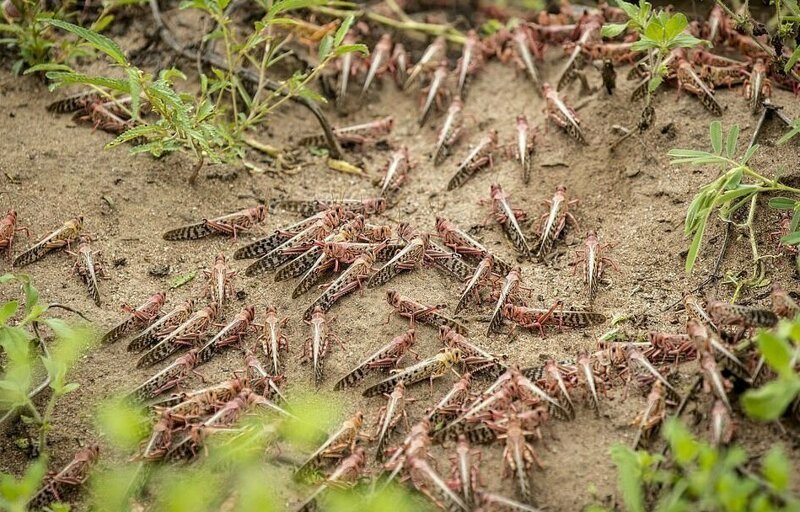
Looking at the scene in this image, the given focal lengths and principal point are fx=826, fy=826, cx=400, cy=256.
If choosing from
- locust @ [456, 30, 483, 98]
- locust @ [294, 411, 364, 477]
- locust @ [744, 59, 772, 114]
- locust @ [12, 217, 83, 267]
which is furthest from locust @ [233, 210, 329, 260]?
locust @ [744, 59, 772, 114]

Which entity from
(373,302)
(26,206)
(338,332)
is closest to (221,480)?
(338,332)

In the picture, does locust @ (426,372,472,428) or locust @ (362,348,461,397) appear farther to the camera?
locust @ (362,348,461,397)

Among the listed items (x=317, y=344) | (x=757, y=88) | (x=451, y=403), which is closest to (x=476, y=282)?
(x=451, y=403)

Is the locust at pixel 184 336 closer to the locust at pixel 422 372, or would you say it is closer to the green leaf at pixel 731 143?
the locust at pixel 422 372

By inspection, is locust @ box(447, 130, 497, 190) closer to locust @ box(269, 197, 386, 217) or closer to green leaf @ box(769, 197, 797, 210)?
locust @ box(269, 197, 386, 217)

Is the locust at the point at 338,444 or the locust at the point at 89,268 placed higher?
the locust at the point at 89,268

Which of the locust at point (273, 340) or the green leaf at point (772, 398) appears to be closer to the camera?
the green leaf at point (772, 398)

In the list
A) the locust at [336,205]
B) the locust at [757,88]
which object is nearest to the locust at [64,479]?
the locust at [336,205]
